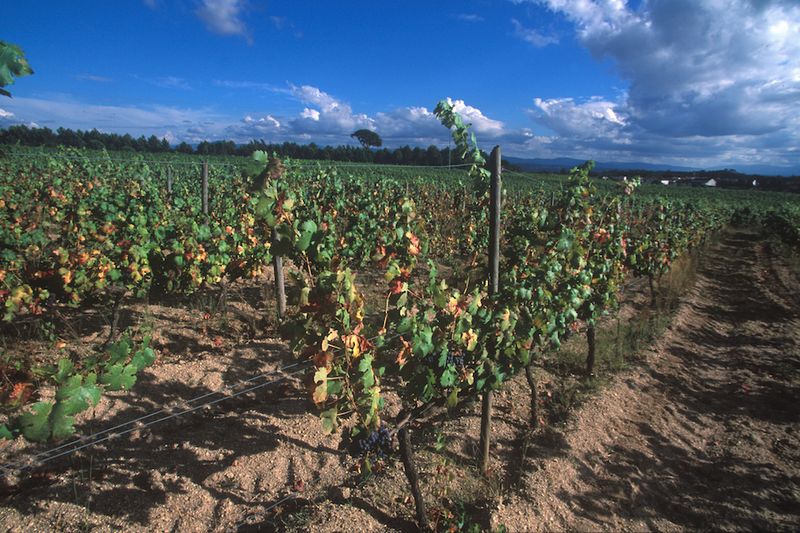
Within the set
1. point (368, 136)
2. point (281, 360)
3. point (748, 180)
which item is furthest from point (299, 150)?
point (748, 180)

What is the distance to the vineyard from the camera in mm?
1737

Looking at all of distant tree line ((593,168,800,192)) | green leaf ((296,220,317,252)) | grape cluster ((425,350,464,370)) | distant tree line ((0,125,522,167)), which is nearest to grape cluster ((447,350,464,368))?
grape cluster ((425,350,464,370))

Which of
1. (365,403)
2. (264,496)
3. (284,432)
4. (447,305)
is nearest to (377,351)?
(365,403)

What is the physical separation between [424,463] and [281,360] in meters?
2.04

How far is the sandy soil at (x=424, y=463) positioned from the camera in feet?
7.68

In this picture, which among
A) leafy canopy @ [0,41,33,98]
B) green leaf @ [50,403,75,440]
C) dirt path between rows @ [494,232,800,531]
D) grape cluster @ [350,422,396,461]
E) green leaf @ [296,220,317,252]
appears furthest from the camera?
dirt path between rows @ [494,232,800,531]

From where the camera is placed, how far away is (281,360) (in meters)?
4.14

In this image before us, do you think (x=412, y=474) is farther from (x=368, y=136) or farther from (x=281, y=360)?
(x=368, y=136)

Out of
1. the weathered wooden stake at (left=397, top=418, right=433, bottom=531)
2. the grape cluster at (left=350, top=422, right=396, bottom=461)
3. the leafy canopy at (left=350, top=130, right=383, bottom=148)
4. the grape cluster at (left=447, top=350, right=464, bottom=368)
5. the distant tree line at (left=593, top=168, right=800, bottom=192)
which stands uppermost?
the leafy canopy at (left=350, top=130, right=383, bottom=148)

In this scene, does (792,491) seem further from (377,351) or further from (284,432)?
(284,432)

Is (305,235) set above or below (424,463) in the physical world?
above

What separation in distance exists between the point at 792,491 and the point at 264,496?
12.4 ft

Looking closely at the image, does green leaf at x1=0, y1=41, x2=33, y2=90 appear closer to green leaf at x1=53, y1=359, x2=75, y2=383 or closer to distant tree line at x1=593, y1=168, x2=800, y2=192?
green leaf at x1=53, y1=359, x2=75, y2=383

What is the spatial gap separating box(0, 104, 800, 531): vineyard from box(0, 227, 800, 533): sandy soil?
23 mm
